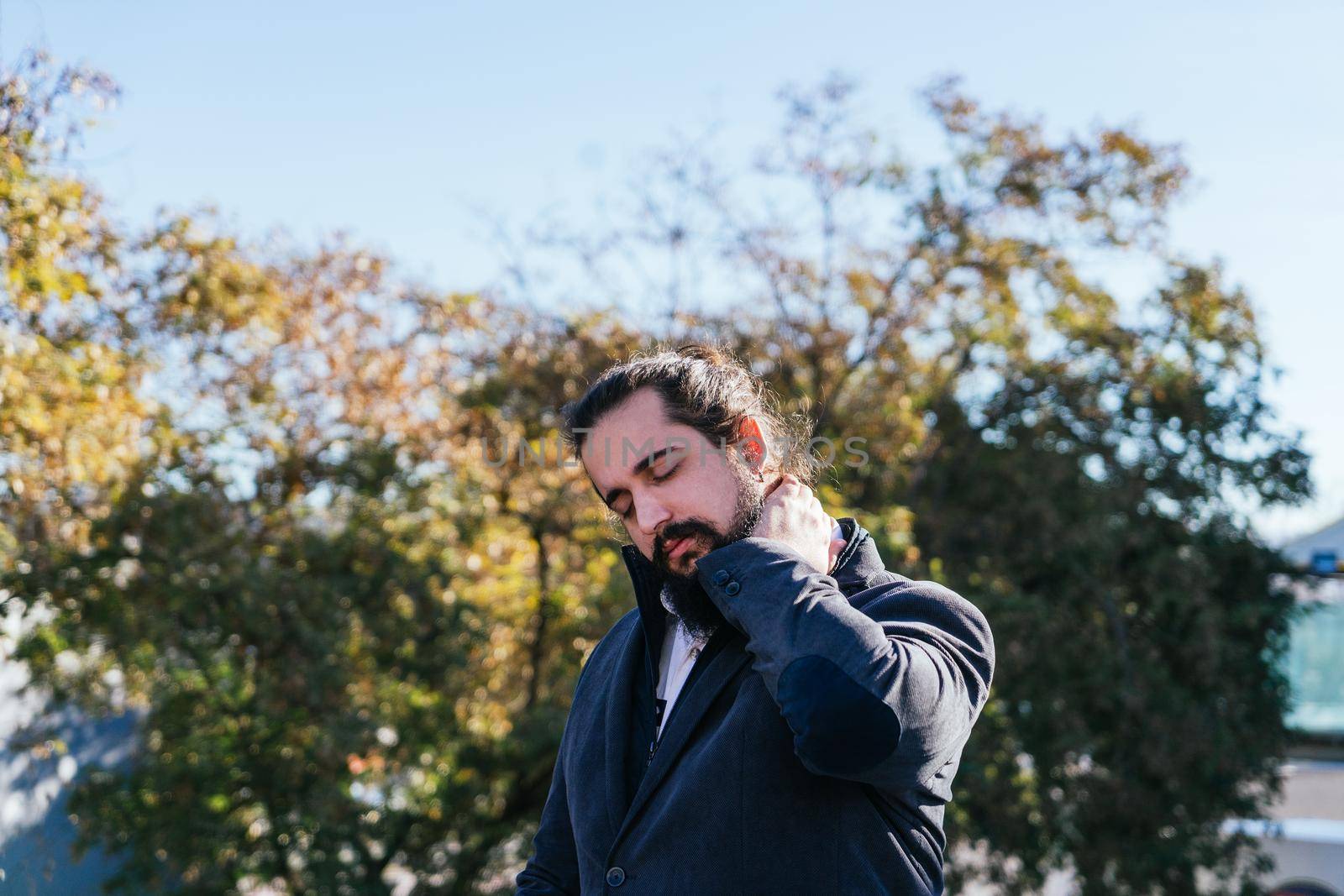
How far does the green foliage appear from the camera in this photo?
4445 mm

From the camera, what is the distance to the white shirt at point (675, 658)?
1.62 metres

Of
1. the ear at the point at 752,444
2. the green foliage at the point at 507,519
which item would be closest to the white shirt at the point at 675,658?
the ear at the point at 752,444

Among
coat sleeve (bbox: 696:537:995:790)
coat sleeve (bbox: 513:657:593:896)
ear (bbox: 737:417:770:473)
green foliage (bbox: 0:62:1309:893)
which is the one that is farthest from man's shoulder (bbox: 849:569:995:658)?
green foliage (bbox: 0:62:1309:893)

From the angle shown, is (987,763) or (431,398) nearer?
(987,763)

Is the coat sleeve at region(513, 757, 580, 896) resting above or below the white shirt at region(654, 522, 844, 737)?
below

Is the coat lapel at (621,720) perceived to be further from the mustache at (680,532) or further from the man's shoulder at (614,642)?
the mustache at (680,532)

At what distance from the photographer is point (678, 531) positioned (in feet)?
5.16

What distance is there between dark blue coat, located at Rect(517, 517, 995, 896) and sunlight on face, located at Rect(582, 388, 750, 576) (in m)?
0.12

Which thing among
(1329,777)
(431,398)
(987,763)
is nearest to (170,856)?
(431,398)

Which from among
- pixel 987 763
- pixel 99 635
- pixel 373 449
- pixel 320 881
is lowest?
pixel 320 881

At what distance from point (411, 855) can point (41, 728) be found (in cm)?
164

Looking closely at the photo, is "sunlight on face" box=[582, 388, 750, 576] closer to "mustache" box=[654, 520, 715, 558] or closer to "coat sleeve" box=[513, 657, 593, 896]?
"mustache" box=[654, 520, 715, 558]

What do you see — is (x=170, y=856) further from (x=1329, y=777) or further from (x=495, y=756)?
(x=1329, y=777)

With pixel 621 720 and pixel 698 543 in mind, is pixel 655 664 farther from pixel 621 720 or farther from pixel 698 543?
pixel 698 543
